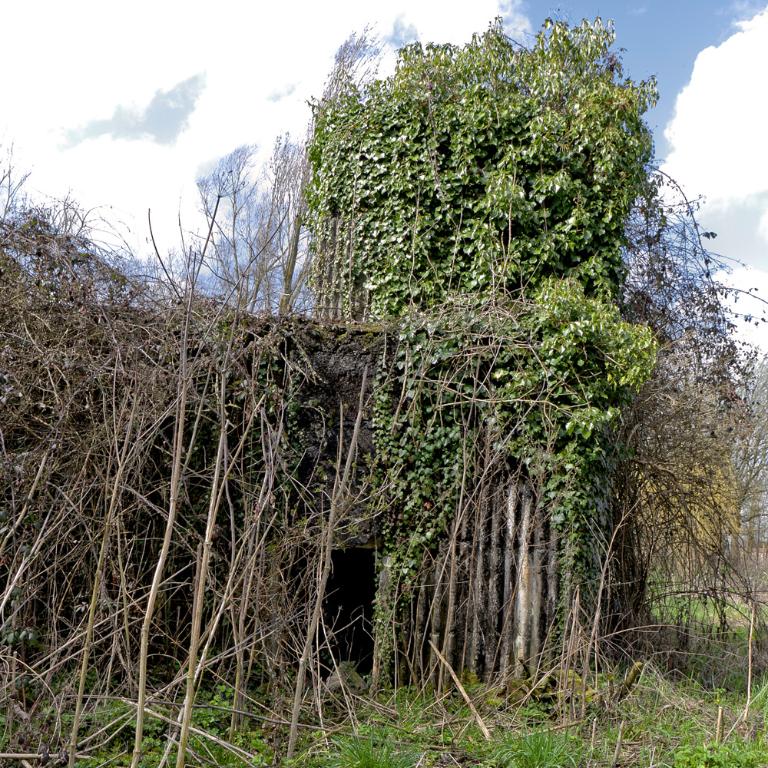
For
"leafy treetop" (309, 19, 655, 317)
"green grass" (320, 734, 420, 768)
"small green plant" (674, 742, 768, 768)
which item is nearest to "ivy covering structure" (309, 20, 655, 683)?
"leafy treetop" (309, 19, 655, 317)

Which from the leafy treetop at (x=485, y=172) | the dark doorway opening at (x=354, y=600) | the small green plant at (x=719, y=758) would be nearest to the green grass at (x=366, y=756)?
the small green plant at (x=719, y=758)

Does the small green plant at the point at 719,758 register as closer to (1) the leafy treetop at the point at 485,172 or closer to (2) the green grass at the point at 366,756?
(2) the green grass at the point at 366,756

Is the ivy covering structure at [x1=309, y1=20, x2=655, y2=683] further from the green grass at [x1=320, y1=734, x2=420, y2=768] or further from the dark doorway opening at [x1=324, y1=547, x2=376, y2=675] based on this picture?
the green grass at [x1=320, y1=734, x2=420, y2=768]

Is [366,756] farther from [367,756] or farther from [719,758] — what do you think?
[719,758]

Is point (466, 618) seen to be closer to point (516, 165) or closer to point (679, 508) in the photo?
point (679, 508)

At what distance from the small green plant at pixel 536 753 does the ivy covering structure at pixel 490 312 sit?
1.15 m

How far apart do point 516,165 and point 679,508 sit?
4317 mm

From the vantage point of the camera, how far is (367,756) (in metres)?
4.26

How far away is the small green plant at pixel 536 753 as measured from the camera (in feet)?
14.6

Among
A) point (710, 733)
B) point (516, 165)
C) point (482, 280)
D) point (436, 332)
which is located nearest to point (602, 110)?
point (516, 165)

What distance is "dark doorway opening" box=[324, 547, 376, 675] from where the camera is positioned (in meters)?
7.44

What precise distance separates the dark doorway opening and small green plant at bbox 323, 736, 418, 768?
2830 millimetres

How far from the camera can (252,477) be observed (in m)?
6.64

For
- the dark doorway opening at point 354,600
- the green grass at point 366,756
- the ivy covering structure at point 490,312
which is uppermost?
the ivy covering structure at point 490,312
